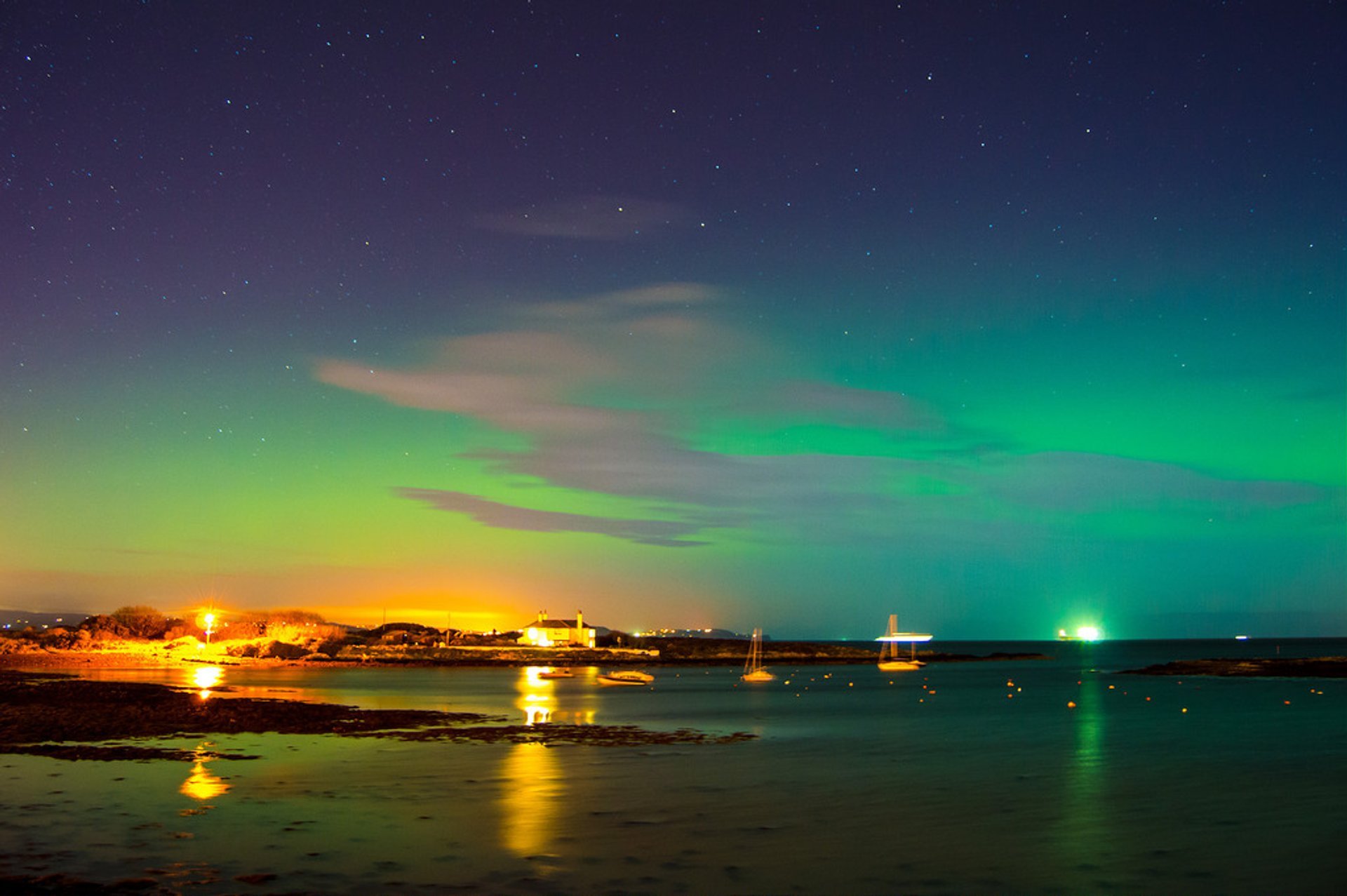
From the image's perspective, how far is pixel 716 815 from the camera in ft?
69.4

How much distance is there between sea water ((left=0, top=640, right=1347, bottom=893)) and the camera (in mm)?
16016

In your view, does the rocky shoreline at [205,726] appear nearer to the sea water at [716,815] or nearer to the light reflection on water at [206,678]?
the sea water at [716,815]

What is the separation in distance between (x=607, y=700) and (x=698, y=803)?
42741mm

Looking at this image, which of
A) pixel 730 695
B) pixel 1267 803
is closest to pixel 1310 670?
pixel 730 695

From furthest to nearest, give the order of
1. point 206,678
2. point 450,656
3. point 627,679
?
1. point 450,656
2. point 627,679
3. point 206,678

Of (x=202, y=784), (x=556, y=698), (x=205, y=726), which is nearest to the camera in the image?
(x=202, y=784)

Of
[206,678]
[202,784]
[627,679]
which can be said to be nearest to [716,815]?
[202,784]

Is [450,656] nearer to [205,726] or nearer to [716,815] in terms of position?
[205,726]

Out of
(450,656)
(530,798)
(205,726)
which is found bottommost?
(450,656)

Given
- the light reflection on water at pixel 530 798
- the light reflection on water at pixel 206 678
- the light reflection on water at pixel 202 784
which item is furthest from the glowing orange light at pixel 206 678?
the light reflection on water at pixel 530 798

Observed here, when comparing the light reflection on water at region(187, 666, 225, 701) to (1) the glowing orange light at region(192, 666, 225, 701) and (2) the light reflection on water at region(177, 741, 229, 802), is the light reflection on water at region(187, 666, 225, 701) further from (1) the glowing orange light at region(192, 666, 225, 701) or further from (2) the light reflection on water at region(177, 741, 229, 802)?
(2) the light reflection on water at region(177, 741, 229, 802)

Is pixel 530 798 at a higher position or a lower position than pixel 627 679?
higher

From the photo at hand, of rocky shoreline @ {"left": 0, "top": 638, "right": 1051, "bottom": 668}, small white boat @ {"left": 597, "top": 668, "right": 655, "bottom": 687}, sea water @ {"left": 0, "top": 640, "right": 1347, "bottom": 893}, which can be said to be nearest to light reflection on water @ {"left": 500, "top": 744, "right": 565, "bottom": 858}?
sea water @ {"left": 0, "top": 640, "right": 1347, "bottom": 893}

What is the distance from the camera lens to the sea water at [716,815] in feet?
52.5
